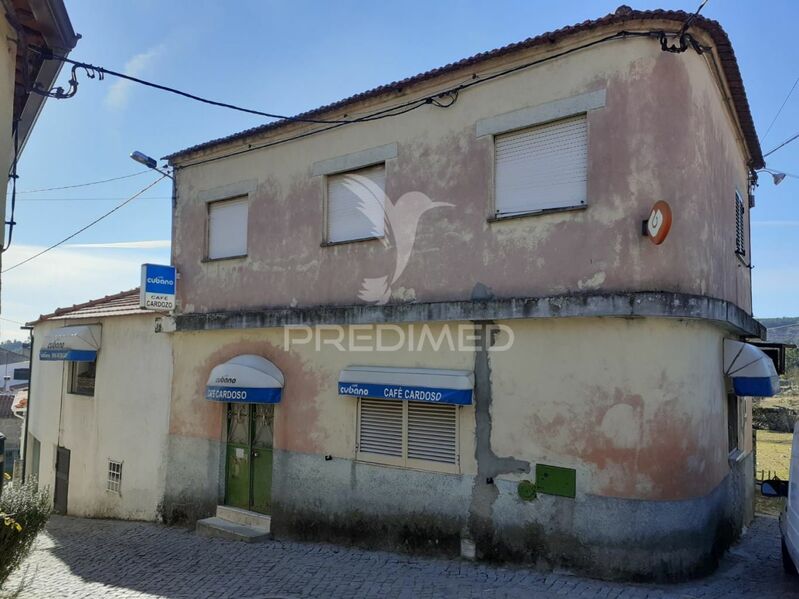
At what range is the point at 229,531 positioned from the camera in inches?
401

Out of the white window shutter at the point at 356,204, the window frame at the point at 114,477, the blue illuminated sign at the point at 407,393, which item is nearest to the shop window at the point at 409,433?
the blue illuminated sign at the point at 407,393

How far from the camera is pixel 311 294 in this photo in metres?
10.2

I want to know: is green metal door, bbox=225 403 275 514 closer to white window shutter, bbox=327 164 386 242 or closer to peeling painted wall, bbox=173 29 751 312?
peeling painted wall, bbox=173 29 751 312

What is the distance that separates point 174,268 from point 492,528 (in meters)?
8.37

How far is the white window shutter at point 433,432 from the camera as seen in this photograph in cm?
838

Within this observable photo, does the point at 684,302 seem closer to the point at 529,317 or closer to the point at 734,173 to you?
the point at 529,317

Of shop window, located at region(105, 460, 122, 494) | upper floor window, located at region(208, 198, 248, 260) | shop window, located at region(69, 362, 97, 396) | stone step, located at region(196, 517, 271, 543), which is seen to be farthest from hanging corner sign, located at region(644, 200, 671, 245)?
shop window, located at region(69, 362, 97, 396)

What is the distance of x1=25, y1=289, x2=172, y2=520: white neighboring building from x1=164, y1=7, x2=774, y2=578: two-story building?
187 cm

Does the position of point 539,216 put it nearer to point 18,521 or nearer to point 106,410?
point 18,521

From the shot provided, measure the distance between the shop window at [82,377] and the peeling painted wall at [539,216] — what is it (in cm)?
561

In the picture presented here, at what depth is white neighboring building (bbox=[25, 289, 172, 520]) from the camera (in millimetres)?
12602

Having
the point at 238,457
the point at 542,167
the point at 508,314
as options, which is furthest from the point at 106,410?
the point at 542,167

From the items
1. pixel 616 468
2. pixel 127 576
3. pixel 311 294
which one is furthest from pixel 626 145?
pixel 127 576

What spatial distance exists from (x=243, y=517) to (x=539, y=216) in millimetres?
7416
